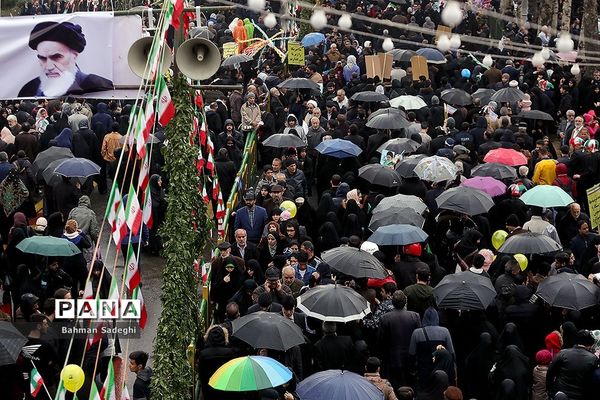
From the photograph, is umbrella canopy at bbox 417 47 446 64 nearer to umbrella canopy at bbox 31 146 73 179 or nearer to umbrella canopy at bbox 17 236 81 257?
umbrella canopy at bbox 31 146 73 179

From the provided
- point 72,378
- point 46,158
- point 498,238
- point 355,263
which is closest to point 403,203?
point 498,238

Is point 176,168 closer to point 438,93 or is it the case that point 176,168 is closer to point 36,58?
point 36,58

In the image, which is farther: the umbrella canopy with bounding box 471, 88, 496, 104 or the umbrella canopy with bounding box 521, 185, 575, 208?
the umbrella canopy with bounding box 471, 88, 496, 104

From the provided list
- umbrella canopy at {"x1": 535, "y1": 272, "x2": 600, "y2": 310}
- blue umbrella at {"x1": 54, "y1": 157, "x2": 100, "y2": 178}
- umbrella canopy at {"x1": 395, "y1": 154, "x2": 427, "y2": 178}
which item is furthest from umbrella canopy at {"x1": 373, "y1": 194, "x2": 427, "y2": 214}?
blue umbrella at {"x1": 54, "y1": 157, "x2": 100, "y2": 178}

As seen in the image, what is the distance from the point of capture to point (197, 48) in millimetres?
11875

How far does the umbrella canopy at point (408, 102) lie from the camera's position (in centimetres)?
2327

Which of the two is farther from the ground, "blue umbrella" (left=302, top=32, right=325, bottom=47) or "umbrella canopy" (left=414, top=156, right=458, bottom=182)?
"blue umbrella" (left=302, top=32, right=325, bottom=47)

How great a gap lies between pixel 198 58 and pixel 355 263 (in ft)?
11.9

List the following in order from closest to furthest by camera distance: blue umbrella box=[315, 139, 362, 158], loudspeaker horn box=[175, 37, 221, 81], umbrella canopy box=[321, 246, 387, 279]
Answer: loudspeaker horn box=[175, 37, 221, 81], umbrella canopy box=[321, 246, 387, 279], blue umbrella box=[315, 139, 362, 158]

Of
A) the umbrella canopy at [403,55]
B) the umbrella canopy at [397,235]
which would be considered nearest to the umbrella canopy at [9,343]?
the umbrella canopy at [397,235]

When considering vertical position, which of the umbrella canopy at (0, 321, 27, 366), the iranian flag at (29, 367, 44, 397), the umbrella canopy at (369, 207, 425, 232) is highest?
the umbrella canopy at (369, 207, 425, 232)

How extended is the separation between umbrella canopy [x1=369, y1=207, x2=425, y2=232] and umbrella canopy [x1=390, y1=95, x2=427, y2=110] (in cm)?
685

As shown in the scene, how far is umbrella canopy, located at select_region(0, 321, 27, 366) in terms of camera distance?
1208 centimetres

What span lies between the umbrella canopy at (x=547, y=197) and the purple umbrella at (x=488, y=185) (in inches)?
22.7
